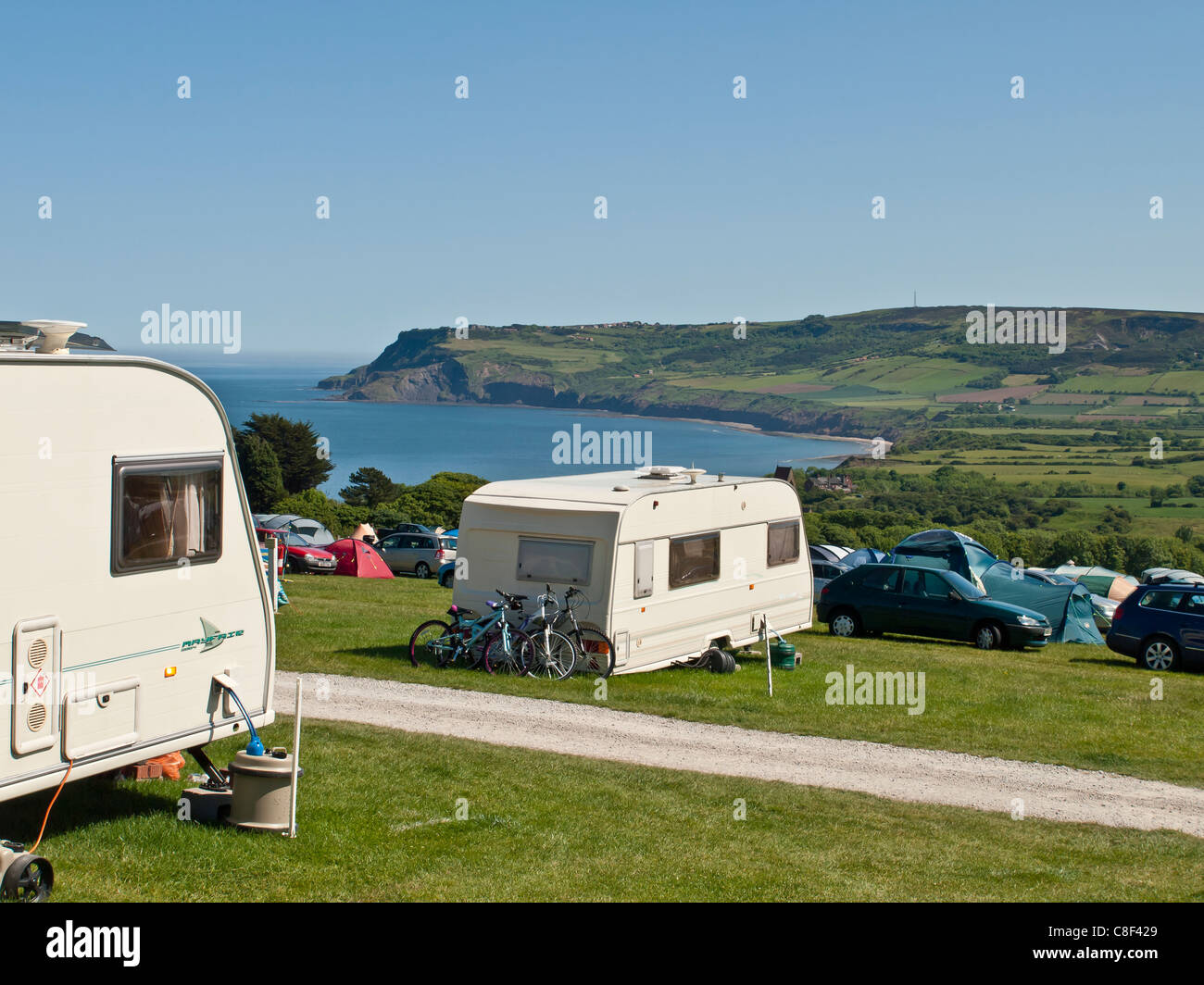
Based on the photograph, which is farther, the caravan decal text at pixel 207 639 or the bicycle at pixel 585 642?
the bicycle at pixel 585 642

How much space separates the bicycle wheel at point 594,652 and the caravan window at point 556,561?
622 millimetres

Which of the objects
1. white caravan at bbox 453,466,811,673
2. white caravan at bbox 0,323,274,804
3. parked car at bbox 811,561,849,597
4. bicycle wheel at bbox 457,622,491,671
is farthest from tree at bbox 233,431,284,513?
white caravan at bbox 0,323,274,804

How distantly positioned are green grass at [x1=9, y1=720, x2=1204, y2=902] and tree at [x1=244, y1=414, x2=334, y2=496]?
5952cm

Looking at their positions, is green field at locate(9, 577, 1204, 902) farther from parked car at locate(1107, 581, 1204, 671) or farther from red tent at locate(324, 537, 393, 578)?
red tent at locate(324, 537, 393, 578)

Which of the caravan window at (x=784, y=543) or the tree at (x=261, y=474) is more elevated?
the caravan window at (x=784, y=543)

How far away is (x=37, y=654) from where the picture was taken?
6.55 meters

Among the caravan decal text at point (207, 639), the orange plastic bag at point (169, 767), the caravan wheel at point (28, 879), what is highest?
the caravan decal text at point (207, 639)

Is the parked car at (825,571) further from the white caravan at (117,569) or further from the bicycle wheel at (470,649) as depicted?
the white caravan at (117,569)

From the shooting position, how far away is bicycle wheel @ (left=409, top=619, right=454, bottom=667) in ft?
50.5

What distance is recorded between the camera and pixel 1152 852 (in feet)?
28.2

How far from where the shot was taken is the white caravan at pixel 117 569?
21.4 feet

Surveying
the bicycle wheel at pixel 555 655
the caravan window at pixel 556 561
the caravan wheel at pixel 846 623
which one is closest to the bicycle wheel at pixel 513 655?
the bicycle wheel at pixel 555 655

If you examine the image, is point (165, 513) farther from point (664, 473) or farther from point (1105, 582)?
point (1105, 582)
